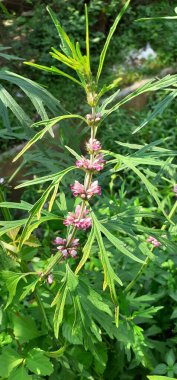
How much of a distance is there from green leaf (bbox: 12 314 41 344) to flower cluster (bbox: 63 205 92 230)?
0.35m

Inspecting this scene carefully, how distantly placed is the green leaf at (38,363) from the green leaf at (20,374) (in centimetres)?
2

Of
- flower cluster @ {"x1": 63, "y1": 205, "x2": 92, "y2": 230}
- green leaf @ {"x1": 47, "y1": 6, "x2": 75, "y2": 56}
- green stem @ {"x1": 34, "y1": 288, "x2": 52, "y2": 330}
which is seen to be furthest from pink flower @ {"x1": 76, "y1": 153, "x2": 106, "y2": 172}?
green stem @ {"x1": 34, "y1": 288, "x2": 52, "y2": 330}

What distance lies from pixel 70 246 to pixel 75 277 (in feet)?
0.27

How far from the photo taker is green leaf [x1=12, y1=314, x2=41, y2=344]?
139cm

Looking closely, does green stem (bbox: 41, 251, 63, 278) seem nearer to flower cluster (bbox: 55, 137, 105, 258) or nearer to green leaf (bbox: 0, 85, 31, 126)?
flower cluster (bbox: 55, 137, 105, 258)

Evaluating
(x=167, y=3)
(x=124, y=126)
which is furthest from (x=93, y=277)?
(x=167, y=3)

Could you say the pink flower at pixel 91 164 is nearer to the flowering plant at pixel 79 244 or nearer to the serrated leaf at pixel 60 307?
the flowering plant at pixel 79 244

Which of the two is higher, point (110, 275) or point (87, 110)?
point (110, 275)

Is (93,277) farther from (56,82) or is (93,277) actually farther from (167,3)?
(167,3)

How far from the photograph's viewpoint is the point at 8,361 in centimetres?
135

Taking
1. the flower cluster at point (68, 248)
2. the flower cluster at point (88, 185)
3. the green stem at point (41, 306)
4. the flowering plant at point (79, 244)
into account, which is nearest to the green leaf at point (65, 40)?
the flowering plant at point (79, 244)

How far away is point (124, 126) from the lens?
→ 11.7 ft

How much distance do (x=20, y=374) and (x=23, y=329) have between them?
12 centimetres

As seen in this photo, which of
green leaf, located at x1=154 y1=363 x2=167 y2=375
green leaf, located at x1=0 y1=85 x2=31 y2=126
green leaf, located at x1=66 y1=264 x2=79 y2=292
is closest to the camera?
green leaf, located at x1=0 y1=85 x2=31 y2=126
